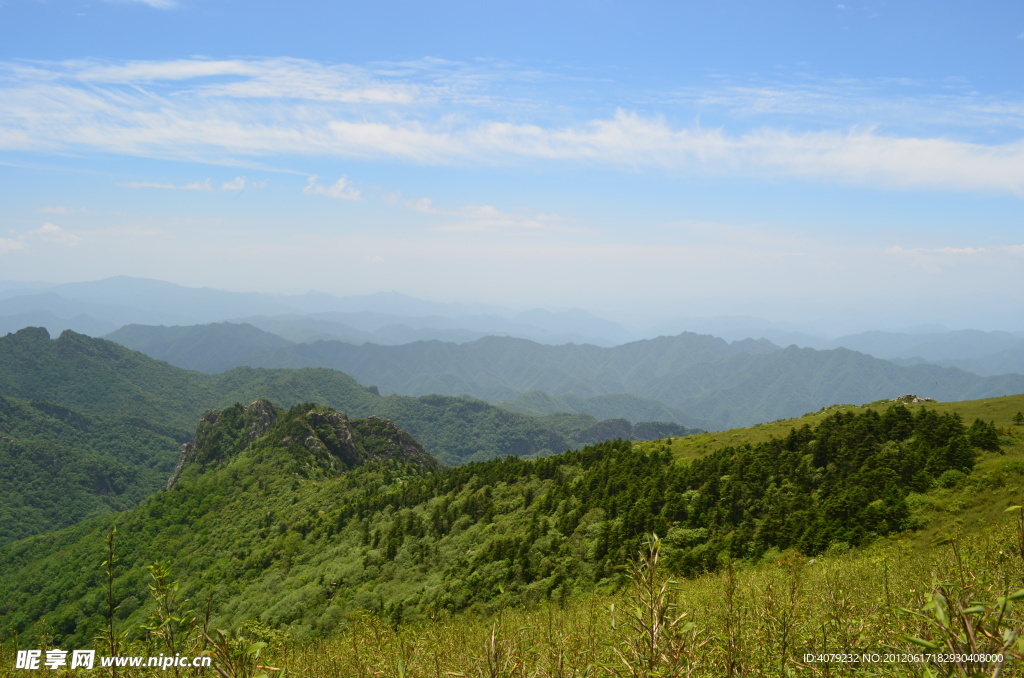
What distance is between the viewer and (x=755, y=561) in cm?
3494

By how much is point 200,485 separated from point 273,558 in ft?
150

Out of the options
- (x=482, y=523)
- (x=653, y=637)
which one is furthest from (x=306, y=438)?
(x=653, y=637)

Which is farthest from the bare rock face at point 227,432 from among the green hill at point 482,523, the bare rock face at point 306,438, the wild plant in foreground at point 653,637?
the wild plant in foreground at point 653,637

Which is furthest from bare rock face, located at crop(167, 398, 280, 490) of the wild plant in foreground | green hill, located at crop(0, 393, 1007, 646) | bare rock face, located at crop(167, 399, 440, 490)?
the wild plant in foreground

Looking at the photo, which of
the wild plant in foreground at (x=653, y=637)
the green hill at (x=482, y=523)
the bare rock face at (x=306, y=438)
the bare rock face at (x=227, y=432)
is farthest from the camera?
the bare rock face at (x=227, y=432)

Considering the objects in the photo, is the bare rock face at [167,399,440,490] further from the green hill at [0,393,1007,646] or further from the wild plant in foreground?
the wild plant in foreground

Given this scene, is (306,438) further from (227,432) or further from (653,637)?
(653,637)

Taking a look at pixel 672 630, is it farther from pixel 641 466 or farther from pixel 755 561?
pixel 641 466

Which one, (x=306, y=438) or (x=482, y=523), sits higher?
(x=482, y=523)

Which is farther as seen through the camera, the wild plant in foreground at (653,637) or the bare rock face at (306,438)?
the bare rock face at (306,438)

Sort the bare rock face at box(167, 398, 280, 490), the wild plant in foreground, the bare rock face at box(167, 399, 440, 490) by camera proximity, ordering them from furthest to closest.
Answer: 1. the bare rock face at box(167, 398, 280, 490)
2. the bare rock face at box(167, 399, 440, 490)
3. the wild plant in foreground

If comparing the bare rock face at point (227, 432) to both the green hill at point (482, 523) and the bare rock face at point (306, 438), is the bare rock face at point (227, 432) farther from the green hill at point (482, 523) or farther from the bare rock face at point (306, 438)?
the green hill at point (482, 523)

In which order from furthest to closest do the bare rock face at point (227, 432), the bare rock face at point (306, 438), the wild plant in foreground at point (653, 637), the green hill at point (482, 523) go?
the bare rock face at point (227, 432)
the bare rock face at point (306, 438)
the green hill at point (482, 523)
the wild plant in foreground at point (653, 637)

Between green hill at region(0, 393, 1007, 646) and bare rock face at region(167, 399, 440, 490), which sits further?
bare rock face at region(167, 399, 440, 490)
